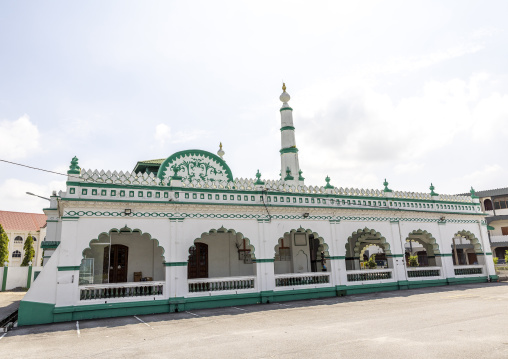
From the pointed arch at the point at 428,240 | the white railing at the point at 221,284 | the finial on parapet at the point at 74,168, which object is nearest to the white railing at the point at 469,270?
the pointed arch at the point at 428,240

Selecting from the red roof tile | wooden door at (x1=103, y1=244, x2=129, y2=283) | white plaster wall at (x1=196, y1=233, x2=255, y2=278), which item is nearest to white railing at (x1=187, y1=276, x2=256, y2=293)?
white plaster wall at (x1=196, y1=233, x2=255, y2=278)

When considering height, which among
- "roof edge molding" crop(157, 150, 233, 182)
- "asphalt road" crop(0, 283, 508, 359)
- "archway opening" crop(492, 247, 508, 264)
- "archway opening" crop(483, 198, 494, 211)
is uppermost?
"archway opening" crop(483, 198, 494, 211)

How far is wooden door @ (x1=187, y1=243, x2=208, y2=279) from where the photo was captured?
1631 cm

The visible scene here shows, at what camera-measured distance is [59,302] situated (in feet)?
37.9

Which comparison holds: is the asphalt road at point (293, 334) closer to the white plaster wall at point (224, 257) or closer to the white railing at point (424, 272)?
the white plaster wall at point (224, 257)

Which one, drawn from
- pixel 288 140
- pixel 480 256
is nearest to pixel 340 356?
pixel 288 140

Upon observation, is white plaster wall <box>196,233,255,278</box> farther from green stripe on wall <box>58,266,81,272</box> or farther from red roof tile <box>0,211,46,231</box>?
red roof tile <box>0,211,46,231</box>

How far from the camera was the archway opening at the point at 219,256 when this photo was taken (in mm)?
16516

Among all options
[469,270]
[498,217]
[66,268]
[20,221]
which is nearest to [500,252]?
[498,217]

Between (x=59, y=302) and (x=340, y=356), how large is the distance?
31.4 ft

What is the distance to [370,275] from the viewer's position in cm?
1778

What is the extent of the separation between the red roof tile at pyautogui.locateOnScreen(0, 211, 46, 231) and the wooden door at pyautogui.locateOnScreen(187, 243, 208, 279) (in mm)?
49533

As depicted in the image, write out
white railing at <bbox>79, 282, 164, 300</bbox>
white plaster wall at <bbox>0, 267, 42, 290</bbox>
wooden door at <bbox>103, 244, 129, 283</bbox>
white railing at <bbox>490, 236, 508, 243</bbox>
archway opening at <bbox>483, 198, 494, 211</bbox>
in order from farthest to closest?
archway opening at <bbox>483, 198, 494, 211</bbox>, white railing at <bbox>490, 236, 508, 243</bbox>, white plaster wall at <bbox>0, 267, 42, 290</bbox>, wooden door at <bbox>103, 244, 129, 283</bbox>, white railing at <bbox>79, 282, 164, 300</bbox>

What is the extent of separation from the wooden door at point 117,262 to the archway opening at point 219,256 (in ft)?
9.35
